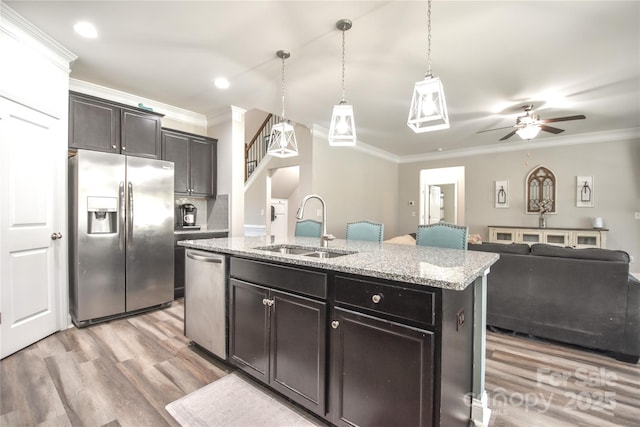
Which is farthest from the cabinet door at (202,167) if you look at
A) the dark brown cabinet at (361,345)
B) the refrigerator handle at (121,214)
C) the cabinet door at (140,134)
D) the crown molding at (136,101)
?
the dark brown cabinet at (361,345)

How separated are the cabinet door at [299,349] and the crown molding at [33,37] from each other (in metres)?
2.97

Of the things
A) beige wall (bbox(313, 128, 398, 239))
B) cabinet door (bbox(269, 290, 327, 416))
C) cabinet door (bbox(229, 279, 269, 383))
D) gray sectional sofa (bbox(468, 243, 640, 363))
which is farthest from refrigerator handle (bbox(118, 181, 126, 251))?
gray sectional sofa (bbox(468, 243, 640, 363))

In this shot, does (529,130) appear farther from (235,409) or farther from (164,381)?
(164,381)

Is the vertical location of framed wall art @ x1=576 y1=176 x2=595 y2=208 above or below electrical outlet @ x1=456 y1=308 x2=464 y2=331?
above

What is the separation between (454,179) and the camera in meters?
7.38

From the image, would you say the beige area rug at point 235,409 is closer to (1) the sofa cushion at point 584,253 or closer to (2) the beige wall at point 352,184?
(1) the sofa cushion at point 584,253

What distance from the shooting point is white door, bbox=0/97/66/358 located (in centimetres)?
232

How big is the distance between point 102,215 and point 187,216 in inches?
50.0

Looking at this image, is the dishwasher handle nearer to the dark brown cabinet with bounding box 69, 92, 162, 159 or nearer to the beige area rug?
the beige area rug

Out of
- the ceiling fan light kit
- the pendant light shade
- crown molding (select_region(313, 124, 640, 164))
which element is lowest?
the pendant light shade

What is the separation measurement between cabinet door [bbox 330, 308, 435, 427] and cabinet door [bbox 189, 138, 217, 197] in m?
3.57

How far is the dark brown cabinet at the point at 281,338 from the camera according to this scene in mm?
1564

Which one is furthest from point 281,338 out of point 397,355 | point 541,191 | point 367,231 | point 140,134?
point 541,191

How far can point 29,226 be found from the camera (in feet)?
8.29
